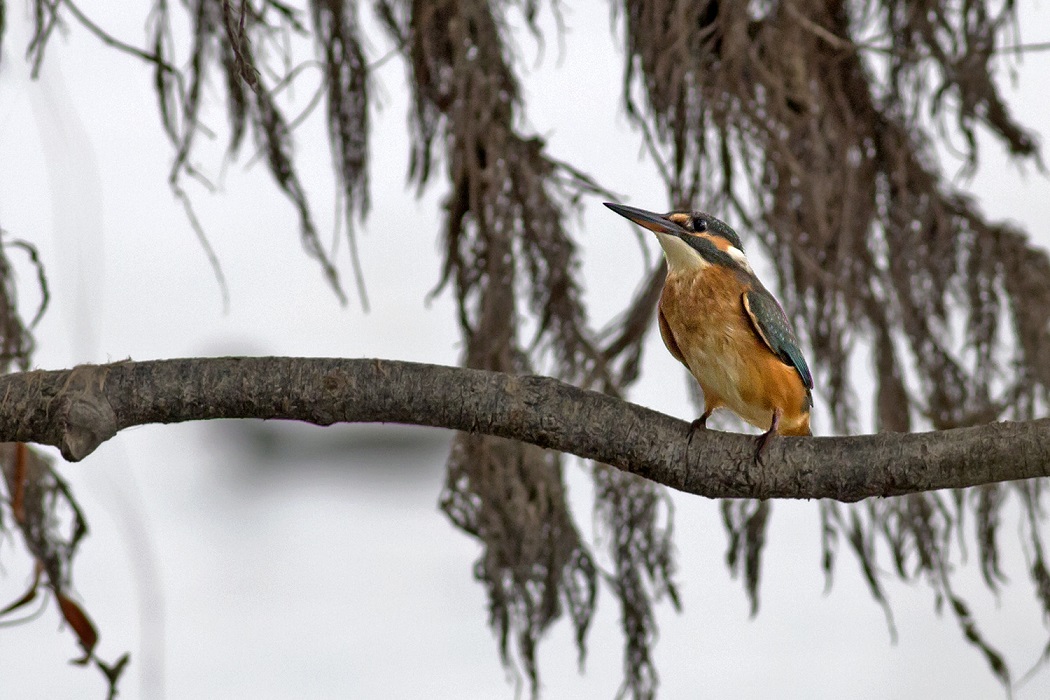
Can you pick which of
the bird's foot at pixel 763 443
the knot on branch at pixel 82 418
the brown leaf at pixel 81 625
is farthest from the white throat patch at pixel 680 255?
the brown leaf at pixel 81 625

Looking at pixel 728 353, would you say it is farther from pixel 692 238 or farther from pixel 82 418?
pixel 82 418

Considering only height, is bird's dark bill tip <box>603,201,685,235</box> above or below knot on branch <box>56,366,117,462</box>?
above

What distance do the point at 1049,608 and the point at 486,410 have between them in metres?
1.24

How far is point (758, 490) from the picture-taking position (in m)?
1.36

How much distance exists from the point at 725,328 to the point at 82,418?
80 cm

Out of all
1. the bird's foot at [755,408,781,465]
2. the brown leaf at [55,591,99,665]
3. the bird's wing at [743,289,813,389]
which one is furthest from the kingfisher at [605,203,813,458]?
the brown leaf at [55,591,99,665]

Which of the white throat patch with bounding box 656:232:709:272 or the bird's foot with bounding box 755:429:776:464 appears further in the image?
the white throat patch with bounding box 656:232:709:272

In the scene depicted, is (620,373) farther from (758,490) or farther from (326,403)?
(326,403)

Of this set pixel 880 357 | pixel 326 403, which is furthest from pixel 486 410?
pixel 880 357

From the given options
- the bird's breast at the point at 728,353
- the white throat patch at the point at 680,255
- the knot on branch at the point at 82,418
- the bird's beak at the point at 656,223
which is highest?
the bird's beak at the point at 656,223

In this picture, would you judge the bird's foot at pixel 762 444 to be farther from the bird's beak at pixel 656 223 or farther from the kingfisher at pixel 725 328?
the bird's beak at pixel 656 223

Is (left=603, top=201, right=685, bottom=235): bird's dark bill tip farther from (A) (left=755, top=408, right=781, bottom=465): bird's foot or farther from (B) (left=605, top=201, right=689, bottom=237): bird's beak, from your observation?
(A) (left=755, top=408, right=781, bottom=465): bird's foot

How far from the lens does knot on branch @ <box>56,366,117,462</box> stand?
1.27 meters

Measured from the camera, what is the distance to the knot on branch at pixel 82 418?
127cm
